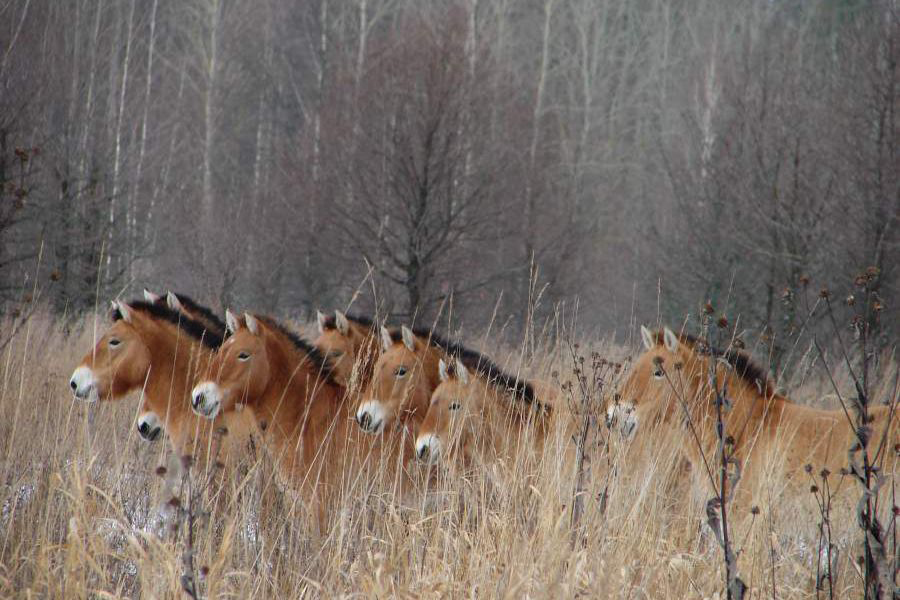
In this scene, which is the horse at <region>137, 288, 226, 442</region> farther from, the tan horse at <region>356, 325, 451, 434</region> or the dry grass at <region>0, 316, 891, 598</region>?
the tan horse at <region>356, 325, 451, 434</region>

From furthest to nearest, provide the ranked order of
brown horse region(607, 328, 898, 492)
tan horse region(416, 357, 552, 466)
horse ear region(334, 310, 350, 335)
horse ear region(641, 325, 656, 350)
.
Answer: horse ear region(334, 310, 350, 335), horse ear region(641, 325, 656, 350), brown horse region(607, 328, 898, 492), tan horse region(416, 357, 552, 466)

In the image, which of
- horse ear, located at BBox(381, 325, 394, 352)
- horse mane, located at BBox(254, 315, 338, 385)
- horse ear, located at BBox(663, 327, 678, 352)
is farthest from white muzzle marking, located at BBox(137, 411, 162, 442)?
horse ear, located at BBox(663, 327, 678, 352)

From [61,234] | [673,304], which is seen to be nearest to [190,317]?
[61,234]

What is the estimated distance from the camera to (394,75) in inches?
579

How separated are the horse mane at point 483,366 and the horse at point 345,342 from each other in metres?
0.42

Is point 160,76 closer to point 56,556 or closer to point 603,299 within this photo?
point 603,299

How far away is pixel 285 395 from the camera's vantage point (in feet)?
21.1

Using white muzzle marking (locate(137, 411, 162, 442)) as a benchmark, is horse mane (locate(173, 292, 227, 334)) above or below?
above

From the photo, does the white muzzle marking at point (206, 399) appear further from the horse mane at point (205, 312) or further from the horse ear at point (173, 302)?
the horse mane at point (205, 312)

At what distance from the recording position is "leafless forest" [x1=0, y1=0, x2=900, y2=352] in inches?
428

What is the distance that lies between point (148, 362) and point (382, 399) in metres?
1.67

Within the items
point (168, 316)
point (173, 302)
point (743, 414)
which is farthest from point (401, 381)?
point (743, 414)

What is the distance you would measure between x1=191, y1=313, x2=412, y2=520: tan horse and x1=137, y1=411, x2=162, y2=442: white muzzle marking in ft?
1.91

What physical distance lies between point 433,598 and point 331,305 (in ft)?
52.3
